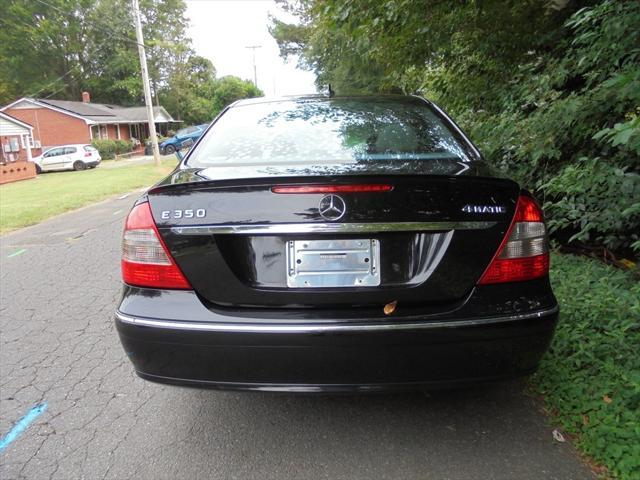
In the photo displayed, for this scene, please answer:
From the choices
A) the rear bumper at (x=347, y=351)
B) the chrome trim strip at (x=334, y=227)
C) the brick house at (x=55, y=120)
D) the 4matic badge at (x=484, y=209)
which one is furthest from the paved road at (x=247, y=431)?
the brick house at (x=55, y=120)

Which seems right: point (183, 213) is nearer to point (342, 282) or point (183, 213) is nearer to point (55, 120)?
point (342, 282)

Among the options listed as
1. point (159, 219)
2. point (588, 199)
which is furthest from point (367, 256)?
point (588, 199)

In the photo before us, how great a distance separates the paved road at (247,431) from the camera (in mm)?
2238

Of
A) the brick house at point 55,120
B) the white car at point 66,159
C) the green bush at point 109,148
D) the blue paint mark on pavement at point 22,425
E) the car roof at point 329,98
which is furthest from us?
the brick house at point 55,120

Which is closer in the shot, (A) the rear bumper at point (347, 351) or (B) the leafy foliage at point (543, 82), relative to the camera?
(A) the rear bumper at point (347, 351)

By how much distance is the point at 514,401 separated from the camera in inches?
107

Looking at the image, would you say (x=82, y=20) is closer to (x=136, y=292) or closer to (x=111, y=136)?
(x=111, y=136)

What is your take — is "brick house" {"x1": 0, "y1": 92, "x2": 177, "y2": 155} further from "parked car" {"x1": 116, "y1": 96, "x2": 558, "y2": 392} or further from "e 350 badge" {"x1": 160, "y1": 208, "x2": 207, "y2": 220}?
"parked car" {"x1": 116, "y1": 96, "x2": 558, "y2": 392}

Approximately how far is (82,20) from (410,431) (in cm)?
6004

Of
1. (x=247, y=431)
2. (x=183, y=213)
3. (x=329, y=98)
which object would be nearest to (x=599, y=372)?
(x=247, y=431)

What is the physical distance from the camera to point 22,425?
268cm

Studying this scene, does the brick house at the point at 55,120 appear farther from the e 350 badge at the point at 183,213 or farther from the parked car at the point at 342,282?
the parked car at the point at 342,282

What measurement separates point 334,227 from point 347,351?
0.49 meters

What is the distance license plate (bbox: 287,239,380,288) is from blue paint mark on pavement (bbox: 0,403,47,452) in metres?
1.68
